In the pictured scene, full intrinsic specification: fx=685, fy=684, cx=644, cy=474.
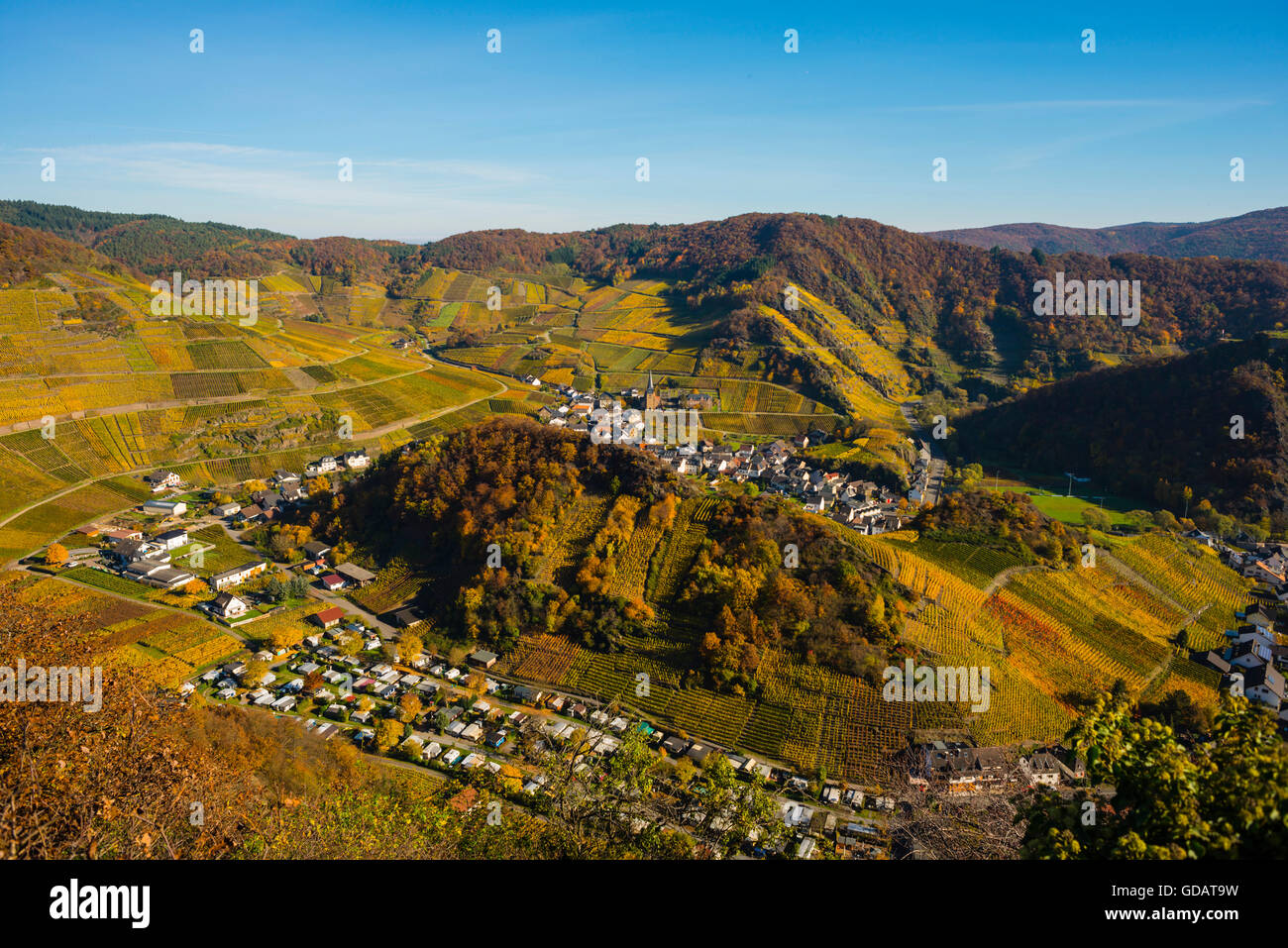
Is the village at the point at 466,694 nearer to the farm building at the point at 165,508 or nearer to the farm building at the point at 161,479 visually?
the farm building at the point at 165,508

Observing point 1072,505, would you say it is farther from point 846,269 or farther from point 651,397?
point 846,269

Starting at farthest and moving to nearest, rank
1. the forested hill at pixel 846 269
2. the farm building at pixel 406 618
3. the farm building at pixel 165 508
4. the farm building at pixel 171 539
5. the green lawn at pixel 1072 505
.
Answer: the forested hill at pixel 846 269 → the green lawn at pixel 1072 505 → the farm building at pixel 165 508 → the farm building at pixel 171 539 → the farm building at pixel 406 618

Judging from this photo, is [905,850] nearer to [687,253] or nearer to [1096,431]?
[1096,431]

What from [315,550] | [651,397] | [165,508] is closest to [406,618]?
[315,550]

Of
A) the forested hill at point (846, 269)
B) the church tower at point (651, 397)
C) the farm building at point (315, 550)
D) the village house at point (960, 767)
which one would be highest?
the forested hill at point (846, 269)

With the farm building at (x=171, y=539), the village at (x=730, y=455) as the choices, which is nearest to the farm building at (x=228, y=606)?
the farm building at (x=171, y=539)

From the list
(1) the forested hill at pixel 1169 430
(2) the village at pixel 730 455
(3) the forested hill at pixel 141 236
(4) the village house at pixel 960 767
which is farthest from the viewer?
(3) the forested hill at pixel 141 236

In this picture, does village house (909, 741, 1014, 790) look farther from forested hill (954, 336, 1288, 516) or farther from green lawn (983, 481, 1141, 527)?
forested hill (954, 336, 1288, 516)

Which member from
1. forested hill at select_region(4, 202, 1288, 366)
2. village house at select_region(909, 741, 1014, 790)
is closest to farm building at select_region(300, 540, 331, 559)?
village house at select_region(909, 741, 1014, 790)
